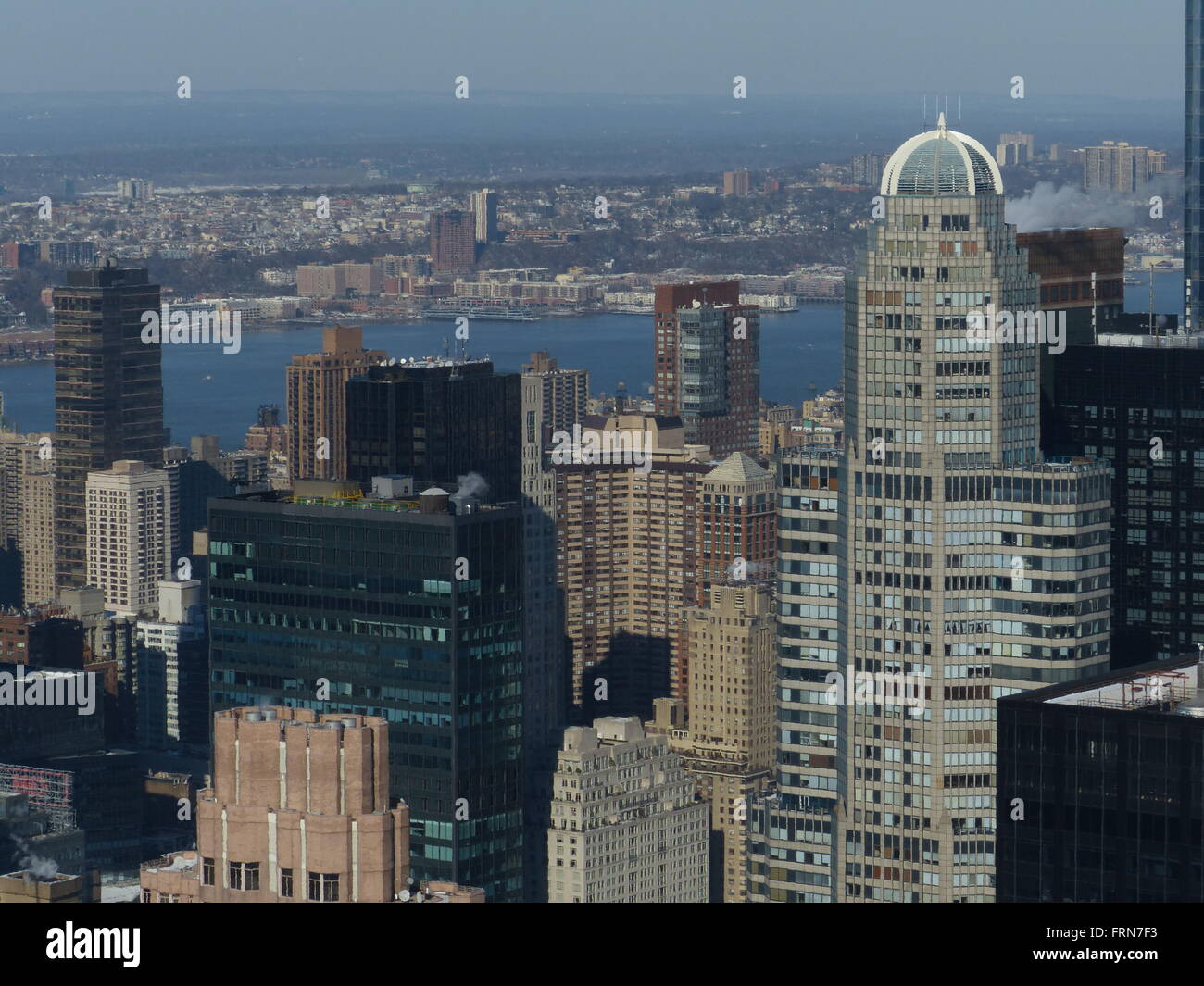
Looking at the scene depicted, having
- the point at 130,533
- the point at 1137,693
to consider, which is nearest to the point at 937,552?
the point at 1137,693

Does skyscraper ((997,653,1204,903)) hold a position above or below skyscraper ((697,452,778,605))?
above

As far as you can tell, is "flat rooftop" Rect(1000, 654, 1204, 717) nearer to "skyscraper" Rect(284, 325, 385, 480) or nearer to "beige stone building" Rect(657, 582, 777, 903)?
"beige stone building" Rect(657, 582, 777, 903)

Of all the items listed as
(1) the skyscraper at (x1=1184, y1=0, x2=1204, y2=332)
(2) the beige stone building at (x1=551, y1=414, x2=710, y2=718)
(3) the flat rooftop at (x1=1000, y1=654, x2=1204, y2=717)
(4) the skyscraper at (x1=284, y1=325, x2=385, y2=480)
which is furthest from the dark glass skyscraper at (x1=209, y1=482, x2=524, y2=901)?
(4) the skyscraper at (x1=284, y1=325, x2=385, y2=480)

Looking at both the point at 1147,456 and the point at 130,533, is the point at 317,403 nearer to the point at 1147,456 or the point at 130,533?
the point at 130,533

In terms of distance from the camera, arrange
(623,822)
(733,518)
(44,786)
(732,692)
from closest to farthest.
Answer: (623,822) → (732,692) → (44,786) → (733,518)

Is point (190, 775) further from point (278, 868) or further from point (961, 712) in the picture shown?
point (278, 868)

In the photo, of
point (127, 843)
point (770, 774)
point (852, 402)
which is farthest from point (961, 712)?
point (127, 843)

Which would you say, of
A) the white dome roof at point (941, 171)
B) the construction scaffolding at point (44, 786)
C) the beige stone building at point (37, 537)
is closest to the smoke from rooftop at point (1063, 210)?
the white dome roof at point (941, 171)
